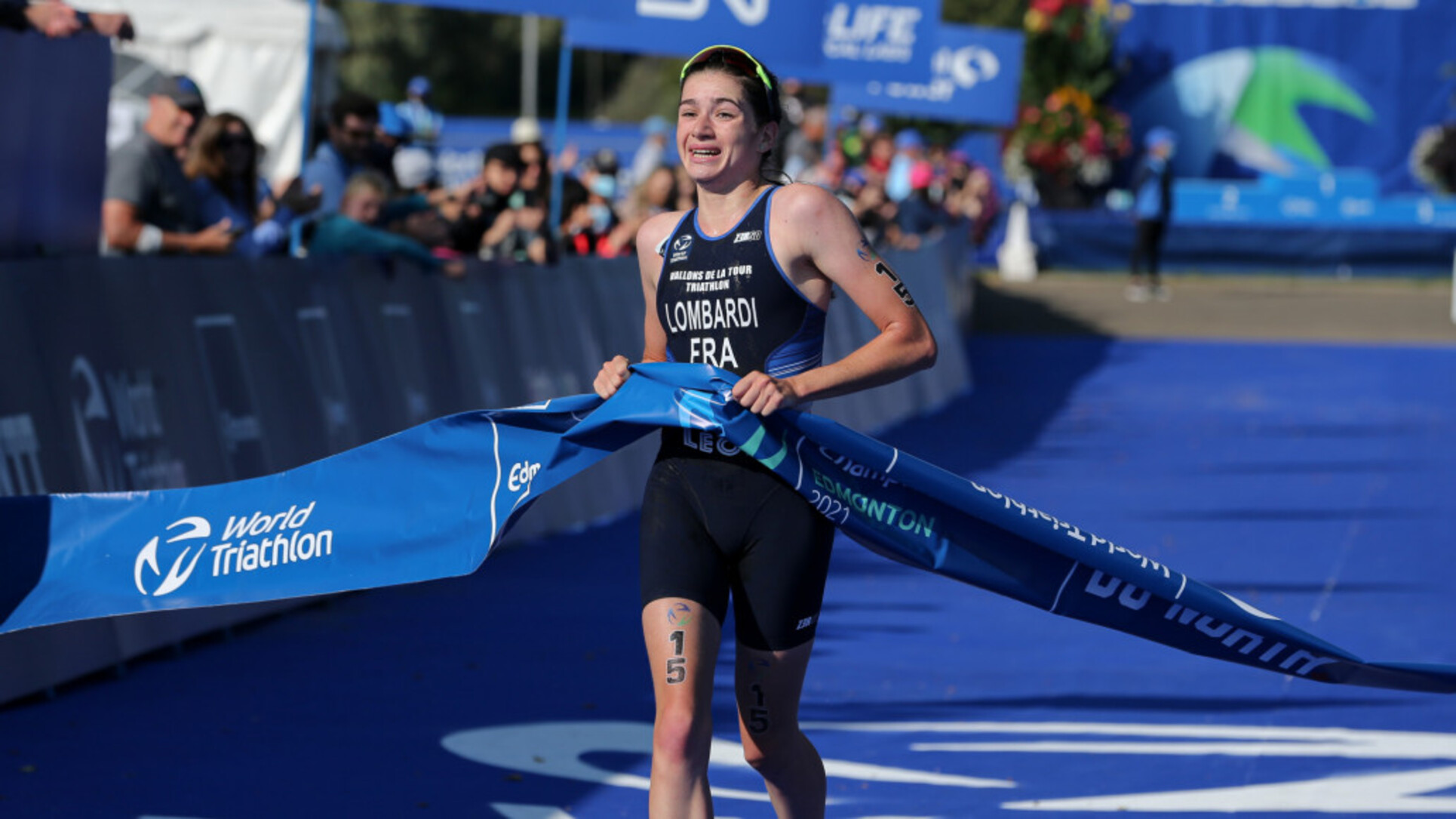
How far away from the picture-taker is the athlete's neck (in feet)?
15.3

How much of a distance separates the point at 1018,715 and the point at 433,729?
2130 mm

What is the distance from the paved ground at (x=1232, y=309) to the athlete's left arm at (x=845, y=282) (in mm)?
24321

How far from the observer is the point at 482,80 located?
71.4 meters

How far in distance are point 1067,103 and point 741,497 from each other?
130ft

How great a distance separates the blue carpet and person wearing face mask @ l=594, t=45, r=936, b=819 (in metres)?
1.43

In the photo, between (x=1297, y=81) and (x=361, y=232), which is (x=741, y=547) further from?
(x=1297, y=81)

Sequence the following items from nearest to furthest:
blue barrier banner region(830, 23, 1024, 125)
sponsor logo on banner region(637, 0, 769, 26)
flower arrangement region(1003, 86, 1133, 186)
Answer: sponsor logo on banner region(637, 0, 769, 26)
blue barrier banner region(830, 23, 1024, 125)
flower arrangement region(1003, 86, 1133, 186)

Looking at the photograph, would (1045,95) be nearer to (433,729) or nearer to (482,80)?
(482,80)

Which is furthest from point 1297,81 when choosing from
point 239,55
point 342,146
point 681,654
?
point 681,654

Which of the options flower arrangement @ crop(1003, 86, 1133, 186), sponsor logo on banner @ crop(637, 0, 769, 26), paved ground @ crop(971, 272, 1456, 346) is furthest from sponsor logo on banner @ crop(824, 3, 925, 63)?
flower arrangement @ crop(1003, 86, 1133, 186)

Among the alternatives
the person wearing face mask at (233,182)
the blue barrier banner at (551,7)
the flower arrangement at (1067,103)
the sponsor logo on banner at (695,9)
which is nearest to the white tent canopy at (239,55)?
the sponsor logo on banner at (695,9)

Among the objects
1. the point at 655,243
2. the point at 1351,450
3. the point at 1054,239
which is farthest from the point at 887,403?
the point at 1054,239

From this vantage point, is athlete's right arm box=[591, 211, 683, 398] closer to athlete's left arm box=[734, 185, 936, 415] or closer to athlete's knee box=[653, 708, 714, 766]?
athlete's left arm box=[734, 185, 936, 415]

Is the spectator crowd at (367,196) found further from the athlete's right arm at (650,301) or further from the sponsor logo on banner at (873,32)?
the sponsor logo on banner at (873,32)
